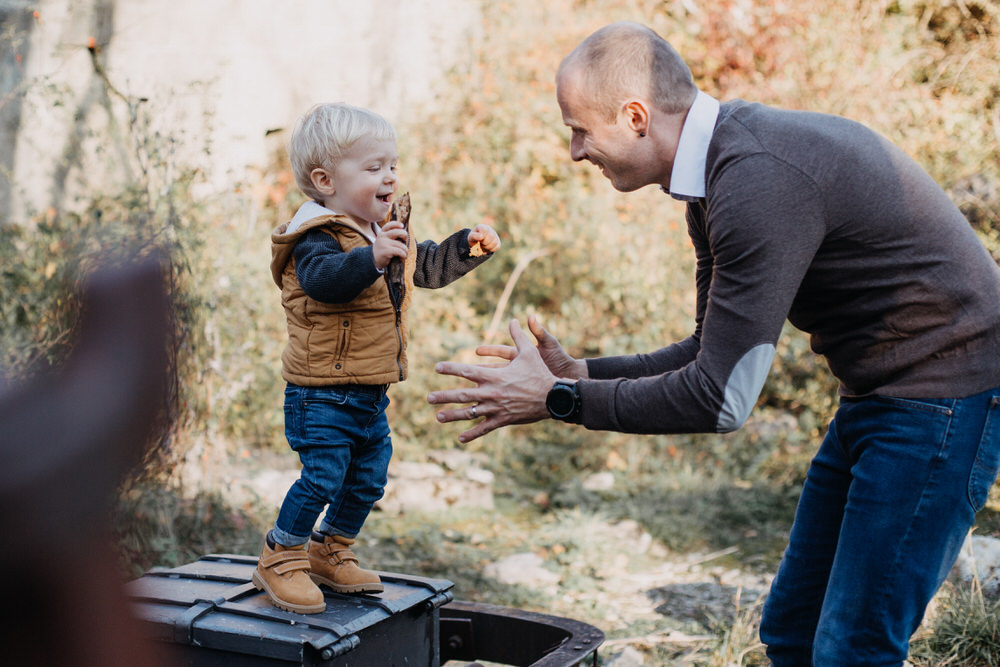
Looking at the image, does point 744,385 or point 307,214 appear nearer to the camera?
point 744,385

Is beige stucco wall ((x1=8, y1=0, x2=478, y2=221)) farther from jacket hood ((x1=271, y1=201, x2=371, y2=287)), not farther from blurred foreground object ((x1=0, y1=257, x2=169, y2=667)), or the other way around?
blurred foreground object ((x1=0, y1=257, x2=169, y2=667))

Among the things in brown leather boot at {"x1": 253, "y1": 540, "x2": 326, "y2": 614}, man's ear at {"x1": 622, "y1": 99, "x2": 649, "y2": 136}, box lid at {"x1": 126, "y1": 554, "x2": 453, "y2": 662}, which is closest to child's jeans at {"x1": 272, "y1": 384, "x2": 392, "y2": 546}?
brown leather boot at {"x1": 253, "y1": 540, "x2": 326, "y2": 614}

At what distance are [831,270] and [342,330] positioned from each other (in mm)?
1243

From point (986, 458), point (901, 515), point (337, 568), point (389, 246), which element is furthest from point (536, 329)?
point (986, 458)

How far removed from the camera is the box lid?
2217 millimetres

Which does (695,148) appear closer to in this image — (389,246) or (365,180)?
(389,246)

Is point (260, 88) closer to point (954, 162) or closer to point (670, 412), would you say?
point (954, 162)

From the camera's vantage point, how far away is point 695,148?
7.17 feet

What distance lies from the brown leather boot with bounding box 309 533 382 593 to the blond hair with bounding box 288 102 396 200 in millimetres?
1019

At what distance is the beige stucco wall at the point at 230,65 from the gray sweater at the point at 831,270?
3.45m

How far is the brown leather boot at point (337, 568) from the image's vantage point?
8.50ft

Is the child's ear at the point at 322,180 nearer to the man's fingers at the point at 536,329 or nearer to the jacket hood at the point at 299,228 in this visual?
the jacket hood at the point at 299,228

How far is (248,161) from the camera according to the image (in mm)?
6832

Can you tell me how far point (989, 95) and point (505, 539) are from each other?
15.7 feet
